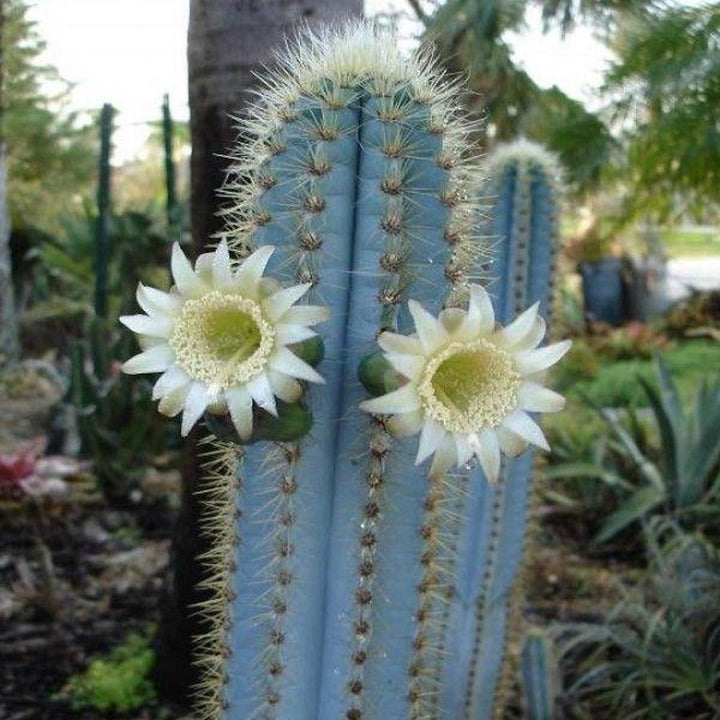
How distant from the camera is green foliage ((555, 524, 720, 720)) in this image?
296 centimetres

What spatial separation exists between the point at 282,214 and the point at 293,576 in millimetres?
492

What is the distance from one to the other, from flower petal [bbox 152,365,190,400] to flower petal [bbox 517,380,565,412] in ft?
1.34

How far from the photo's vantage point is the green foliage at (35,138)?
813 centimetres

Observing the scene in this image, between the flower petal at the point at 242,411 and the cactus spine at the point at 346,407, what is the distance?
0.17m

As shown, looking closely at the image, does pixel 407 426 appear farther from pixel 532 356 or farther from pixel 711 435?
pixel 711 435

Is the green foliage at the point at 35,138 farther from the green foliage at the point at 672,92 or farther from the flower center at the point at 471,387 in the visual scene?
the flower center at the point at 471,387

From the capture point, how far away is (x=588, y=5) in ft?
15.4

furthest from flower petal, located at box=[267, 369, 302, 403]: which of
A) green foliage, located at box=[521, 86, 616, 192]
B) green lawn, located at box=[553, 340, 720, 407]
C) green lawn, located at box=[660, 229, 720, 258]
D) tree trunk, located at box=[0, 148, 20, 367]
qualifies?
green lawn, located at box=[660, 229, 720, 258]

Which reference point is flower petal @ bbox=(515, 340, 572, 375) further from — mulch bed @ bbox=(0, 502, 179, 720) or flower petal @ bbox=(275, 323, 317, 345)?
mulch bed @ bbox=(0, 502, 179, 720)

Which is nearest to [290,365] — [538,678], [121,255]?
[538,678]

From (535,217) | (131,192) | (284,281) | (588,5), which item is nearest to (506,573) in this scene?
(535,217)

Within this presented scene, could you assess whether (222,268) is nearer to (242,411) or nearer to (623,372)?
(242,411)

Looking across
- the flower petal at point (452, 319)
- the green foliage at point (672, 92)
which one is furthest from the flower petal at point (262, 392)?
the green foliage at point (672, 92)

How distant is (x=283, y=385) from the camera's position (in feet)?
4.50
